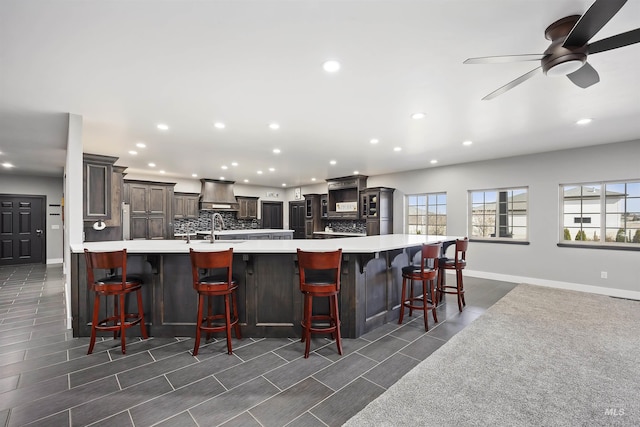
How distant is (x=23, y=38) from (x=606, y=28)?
13.0ft

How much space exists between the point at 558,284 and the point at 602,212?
56.6 inches

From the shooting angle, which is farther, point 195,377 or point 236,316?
point 236,316

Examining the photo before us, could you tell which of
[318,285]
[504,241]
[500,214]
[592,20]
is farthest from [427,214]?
[592,20]

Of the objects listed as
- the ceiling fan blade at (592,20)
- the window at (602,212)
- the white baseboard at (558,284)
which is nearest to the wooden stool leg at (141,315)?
the ceiling fan blade at (592,20)

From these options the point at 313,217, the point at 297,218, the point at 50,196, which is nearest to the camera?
the point at 50,196

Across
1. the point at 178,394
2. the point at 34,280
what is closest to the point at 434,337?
the point at 178,394

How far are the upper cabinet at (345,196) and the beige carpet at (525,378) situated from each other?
5.07 meters

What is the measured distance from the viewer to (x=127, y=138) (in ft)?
14.6

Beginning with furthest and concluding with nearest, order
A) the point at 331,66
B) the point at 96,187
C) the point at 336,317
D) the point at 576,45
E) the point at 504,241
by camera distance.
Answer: the point at 504,241, the point at 96,187, the point at 336,317, the point at 331,66, the point at 576,45

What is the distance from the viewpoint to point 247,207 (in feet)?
32.8

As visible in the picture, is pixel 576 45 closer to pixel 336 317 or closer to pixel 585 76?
pixel 585 76

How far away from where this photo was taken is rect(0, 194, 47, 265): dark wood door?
7.57m

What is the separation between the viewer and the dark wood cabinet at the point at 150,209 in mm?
7195

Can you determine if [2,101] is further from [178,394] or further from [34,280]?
[34,280]
